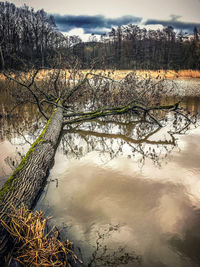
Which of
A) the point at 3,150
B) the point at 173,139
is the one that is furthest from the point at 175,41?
the point at 3,150

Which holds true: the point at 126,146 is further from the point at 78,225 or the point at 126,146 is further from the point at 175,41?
the point at 175,41

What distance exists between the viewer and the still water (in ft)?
7.71

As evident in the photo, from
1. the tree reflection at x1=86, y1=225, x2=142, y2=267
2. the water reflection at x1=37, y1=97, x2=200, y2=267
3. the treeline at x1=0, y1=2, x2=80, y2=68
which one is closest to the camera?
the tree reflection at x1=86, y1=225, x2=142, y2=267

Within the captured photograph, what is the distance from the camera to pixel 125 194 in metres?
3.37

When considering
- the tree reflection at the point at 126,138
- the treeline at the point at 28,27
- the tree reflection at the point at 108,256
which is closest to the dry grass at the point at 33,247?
the tree reflection at the point at 108,256

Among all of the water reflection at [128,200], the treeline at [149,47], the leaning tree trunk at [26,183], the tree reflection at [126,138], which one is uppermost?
the treeline at [149,47]

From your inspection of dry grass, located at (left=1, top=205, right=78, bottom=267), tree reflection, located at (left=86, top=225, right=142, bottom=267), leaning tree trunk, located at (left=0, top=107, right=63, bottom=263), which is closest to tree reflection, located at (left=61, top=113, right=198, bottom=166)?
leaning tree trunk, located at (left=0, top=107, right=63, bottom=263)

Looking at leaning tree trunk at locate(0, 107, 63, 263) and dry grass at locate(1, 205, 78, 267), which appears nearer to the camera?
dry grass at locate(1, 205, 78, 267)

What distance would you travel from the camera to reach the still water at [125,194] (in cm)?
235

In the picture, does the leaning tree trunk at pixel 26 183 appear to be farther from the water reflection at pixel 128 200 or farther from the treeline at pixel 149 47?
the treeline at pixel 149 47

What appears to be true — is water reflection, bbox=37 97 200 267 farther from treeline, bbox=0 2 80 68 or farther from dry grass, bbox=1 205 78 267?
treeline, bbox=0 2 80 68

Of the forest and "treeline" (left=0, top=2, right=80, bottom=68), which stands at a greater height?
"treeline" (left=0, top=2, right=80, bottom=68)

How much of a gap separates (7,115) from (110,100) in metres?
5.13

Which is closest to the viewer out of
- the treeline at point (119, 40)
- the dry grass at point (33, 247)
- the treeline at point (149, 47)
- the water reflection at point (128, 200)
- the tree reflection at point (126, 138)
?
the dry grass at point (33, 247)
